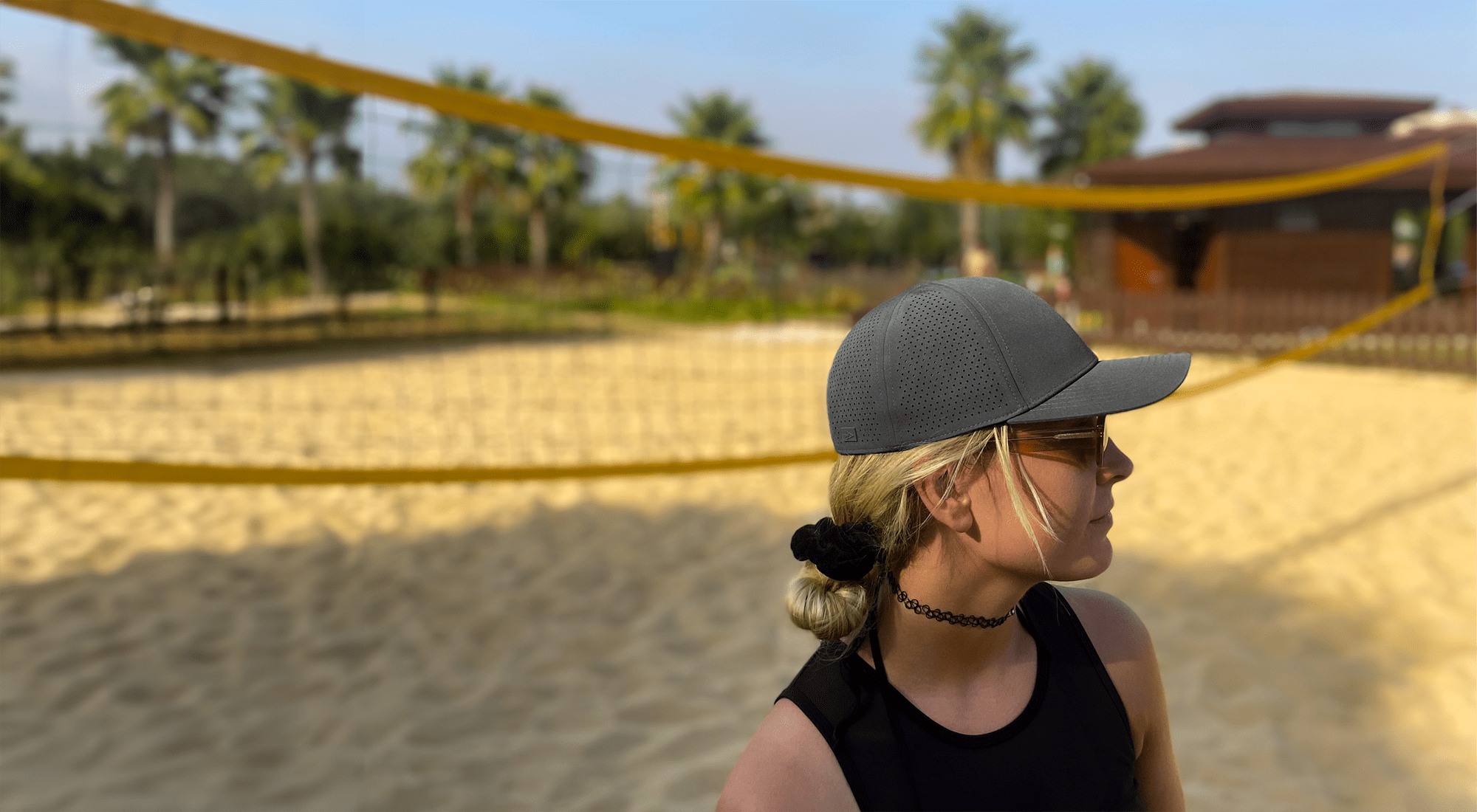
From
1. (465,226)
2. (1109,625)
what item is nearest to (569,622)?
(1109,625)

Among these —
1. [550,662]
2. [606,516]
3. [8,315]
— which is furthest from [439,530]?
[8,315]

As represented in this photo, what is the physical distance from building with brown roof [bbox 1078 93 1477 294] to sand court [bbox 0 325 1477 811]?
33.0 ft

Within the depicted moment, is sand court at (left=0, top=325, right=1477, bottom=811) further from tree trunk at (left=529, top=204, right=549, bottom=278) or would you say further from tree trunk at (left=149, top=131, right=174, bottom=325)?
tree trunk at (left=529, top=204, right=549, bottom=278)

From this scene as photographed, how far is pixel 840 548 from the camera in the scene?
0.97 metres

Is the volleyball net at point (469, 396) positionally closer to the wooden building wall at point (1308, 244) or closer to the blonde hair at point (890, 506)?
the wooden building wall at point (1308, 244)

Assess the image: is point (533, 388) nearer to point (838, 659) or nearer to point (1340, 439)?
point (1340, 439)

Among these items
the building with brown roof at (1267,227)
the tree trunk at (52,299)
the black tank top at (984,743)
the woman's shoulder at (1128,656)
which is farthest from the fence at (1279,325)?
the tree trunk at (52,299)

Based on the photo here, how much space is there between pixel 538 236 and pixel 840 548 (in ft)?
138

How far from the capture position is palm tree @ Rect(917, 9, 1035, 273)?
126 ft

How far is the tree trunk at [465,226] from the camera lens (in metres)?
40.1

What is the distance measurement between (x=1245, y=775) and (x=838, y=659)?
7.51 feet

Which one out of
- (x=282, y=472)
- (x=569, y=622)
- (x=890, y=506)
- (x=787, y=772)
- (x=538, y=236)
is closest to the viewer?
(x=787, y=772)

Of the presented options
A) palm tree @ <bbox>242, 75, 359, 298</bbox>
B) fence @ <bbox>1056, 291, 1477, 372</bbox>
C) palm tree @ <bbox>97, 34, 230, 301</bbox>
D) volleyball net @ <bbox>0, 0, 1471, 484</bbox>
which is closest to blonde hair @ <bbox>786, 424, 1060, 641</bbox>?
volleyball net @ <bbox>0, 0, 1471, 484</bbox>

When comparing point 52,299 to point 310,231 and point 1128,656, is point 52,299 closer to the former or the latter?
point 1128,656
